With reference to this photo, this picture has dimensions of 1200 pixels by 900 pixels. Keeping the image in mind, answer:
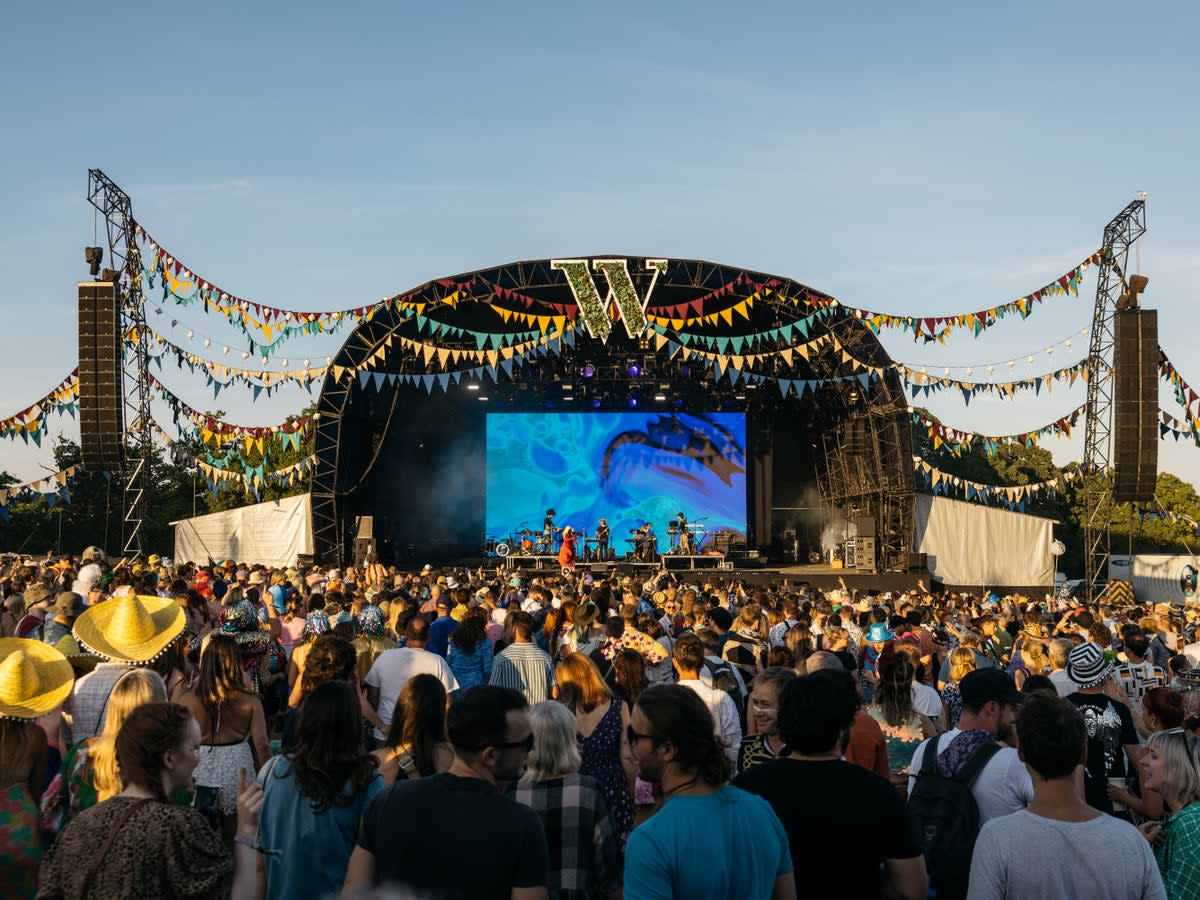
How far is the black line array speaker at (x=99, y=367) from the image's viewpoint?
22250 millimetres

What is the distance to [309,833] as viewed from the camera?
12.5 feet

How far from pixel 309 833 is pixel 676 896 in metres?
1.39

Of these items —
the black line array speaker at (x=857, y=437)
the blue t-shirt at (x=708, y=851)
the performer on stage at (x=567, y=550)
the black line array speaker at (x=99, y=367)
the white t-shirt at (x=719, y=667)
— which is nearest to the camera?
the blue t-shirt at (x=708, y=851)

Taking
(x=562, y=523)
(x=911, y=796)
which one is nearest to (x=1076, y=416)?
(x=562, y=523)

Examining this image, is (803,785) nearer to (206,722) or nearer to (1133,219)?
A: (206,722)

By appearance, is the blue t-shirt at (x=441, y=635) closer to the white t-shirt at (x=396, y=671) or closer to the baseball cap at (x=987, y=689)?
the white t-shirt at (x=396, y=671)

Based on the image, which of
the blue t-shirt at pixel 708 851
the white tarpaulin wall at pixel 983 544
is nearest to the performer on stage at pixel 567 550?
the white tarpaulin wall at pixel 983 544

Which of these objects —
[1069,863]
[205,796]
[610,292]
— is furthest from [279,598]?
[610,292]

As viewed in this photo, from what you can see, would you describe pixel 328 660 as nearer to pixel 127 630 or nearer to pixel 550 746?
pixel 127 630

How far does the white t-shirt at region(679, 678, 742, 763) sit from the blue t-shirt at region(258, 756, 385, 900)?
2.39 m

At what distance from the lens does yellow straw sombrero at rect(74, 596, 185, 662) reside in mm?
5293

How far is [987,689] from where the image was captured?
449 cm

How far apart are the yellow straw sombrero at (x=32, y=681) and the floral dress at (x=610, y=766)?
208 centimetres

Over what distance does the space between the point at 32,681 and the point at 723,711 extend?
3.17 meters
